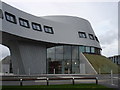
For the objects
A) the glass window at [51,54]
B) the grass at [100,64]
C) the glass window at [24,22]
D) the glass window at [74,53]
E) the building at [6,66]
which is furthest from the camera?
the building at [6,66]

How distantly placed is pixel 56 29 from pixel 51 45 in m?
3.19

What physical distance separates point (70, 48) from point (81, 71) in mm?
4735

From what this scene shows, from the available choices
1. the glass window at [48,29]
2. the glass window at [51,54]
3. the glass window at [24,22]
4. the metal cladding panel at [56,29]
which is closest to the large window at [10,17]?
the metal cladding panel at [56,29]

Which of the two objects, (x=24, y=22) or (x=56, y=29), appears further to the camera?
(x=56, y=29)

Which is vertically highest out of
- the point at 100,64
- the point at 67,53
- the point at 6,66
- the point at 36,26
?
the point at 36,26

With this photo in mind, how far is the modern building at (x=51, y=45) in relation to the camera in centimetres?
3280

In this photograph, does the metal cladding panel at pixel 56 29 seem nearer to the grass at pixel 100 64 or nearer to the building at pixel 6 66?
the grass at pixel 100 64

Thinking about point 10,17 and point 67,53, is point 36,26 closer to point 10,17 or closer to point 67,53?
point 10,17

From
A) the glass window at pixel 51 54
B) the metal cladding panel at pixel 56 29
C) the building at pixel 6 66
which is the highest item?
the metal cladding panel at pixel 56 29

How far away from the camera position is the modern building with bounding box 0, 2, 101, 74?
32.8 metres

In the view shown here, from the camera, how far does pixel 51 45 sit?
3919 cm

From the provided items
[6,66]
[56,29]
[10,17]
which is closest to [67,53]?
[56,29]

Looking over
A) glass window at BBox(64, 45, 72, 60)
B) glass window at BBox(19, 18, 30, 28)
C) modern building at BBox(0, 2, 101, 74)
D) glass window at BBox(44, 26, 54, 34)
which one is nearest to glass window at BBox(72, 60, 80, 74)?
modern building at BBox(0, 2, 101, 74)

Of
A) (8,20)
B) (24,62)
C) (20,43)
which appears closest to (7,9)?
(8,20)
